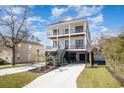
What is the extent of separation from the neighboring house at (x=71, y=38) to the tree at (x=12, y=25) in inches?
174

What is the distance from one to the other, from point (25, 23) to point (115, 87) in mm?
19203

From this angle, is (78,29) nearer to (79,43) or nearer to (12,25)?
(79,43)

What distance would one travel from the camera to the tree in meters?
25.7

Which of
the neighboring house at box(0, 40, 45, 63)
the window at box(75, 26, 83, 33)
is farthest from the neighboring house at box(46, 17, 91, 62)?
the neighboring house at box(0, 40, 45, 63)

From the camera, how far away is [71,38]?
2823cm

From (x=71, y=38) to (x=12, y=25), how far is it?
831 centimetres

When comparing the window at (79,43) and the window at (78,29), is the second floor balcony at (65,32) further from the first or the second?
the window at (79,43)

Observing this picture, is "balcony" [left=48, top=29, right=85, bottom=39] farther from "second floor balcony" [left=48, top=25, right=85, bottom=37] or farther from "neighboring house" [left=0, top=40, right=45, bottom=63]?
"neighboring house" [left=0, top=40, right=45, bottom=63]

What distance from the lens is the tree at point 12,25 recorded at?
2568 centimetres

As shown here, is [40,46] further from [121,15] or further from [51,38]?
[121,15]

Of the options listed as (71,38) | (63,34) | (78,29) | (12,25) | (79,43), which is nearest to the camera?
(12,25)

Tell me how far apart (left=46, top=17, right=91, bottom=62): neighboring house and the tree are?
442 cm

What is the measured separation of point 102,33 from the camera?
111 feet

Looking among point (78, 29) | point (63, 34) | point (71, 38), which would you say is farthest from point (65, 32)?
point (78, 29)
